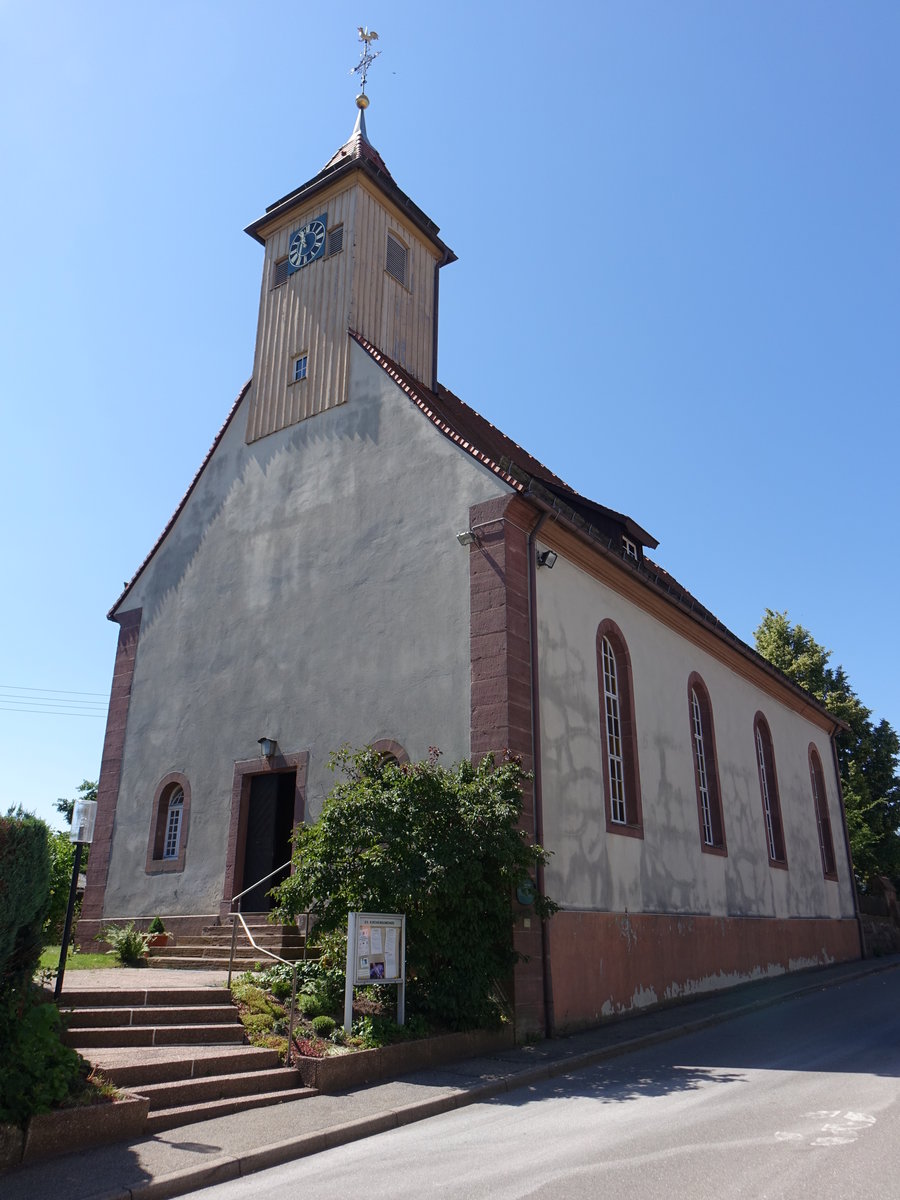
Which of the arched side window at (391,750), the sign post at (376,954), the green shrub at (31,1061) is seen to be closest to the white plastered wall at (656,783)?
the arched side window at (391,750)

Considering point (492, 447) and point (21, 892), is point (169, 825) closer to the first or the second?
point (492, 447)

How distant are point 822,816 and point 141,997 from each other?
73.6 ft

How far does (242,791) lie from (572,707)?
5865mm

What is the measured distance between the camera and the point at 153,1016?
975cm

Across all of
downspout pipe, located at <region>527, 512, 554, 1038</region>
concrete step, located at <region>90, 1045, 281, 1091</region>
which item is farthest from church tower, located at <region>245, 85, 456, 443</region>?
concrete step, located at <region>90, 1045, 281, 1091</region>

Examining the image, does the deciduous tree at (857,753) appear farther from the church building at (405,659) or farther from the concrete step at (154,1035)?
the concrete step at (154,1035)

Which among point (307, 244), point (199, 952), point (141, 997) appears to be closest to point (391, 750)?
point (199, 952)

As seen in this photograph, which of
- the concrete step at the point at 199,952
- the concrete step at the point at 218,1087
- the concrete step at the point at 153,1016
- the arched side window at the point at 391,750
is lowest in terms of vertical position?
the concrete step at the point at 218,1087

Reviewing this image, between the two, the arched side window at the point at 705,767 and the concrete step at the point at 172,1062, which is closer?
the concrete step at the point at 172,1062

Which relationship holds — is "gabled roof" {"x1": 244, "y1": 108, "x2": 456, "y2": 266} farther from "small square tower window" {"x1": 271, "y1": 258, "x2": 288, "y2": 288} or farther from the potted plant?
the potted plant

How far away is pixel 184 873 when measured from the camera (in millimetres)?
16547

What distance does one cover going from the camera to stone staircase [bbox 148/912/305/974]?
13.4 m

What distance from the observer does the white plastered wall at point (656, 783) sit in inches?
558

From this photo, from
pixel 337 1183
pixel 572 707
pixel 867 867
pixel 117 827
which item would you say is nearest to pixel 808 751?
pixel 867 867
